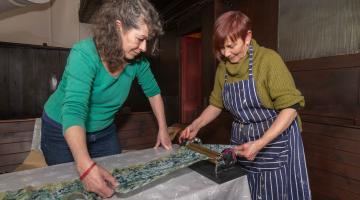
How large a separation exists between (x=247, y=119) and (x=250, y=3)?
6.07 ft

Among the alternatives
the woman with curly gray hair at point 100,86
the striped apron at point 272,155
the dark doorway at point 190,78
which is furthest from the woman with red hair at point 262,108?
the dark doorway at point 190,78

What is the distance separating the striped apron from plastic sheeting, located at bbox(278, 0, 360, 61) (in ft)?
3.06

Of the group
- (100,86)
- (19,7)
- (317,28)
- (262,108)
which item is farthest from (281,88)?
(19,7)

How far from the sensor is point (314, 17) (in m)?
2.05

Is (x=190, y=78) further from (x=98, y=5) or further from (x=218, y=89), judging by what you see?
(x=218, y=89)

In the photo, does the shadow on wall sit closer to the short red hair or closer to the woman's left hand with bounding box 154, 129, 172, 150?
the woman's left hand with bounding box 154, 129, 172, 150

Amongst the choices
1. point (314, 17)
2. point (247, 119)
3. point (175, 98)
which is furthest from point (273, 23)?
point (175, 98)

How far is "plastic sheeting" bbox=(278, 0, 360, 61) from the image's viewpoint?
1796 millimetres

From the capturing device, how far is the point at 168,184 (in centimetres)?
104

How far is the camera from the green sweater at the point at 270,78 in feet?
3.95

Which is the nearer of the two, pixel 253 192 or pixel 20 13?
pixel 253 192

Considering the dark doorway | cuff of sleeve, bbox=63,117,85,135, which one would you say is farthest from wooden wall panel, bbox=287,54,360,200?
the dark doorway

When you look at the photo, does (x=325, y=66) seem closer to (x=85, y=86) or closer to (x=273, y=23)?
(x=273, y=23)

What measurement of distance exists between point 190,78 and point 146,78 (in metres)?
3.61
